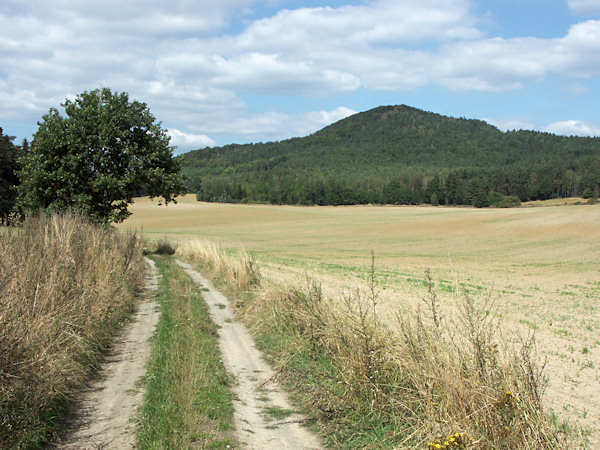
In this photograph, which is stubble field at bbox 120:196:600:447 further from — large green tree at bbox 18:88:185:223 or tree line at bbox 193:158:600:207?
tree line at bbox 193:158:600:207

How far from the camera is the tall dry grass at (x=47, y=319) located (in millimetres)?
4602

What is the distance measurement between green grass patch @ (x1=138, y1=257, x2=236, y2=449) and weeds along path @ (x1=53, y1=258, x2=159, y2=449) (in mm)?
159

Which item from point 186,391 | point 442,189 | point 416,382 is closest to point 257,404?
point 186,391

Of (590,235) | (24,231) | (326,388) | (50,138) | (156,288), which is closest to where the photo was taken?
(326,388)

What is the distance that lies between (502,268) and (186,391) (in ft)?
81.6

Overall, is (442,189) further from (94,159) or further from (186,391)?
(186,391)

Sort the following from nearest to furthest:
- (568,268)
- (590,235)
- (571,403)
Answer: (571,403)
(568,268)
(590,235)

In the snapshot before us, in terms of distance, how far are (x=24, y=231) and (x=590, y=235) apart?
52.0 m

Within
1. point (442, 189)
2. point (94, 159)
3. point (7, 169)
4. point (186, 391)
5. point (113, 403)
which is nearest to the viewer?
point (113, 403)

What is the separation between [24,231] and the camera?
9453 mm

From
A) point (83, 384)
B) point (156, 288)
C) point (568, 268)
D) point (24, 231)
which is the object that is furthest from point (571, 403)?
point (568, 268)

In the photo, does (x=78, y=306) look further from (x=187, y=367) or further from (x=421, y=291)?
(x=421, y=291)

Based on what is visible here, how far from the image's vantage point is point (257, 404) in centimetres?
577

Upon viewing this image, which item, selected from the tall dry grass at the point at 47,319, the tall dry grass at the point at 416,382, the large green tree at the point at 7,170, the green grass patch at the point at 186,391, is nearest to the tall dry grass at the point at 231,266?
the tall dry grass at the point at 47,319
